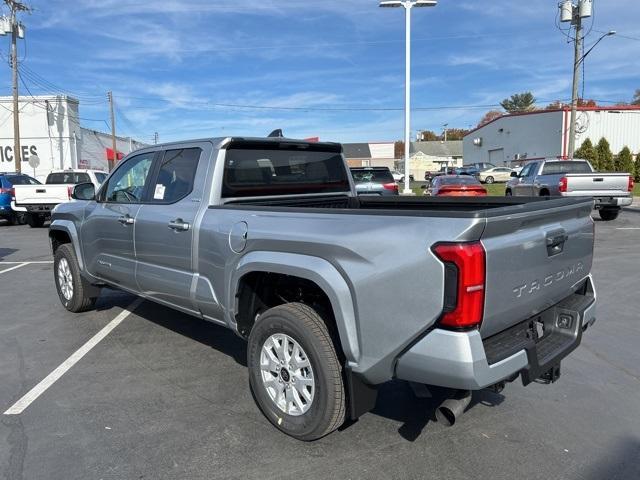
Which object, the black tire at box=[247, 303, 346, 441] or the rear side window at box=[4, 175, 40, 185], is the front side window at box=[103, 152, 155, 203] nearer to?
the black tire at box=[247, 303, 346, 441]

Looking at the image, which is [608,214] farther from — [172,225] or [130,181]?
[172,225]

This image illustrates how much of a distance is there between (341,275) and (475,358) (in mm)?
832

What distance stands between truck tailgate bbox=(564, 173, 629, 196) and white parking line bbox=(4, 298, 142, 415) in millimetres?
12054

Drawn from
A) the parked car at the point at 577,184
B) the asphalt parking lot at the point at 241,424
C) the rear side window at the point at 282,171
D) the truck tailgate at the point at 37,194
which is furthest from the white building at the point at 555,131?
the asphalt parking lot at the point at 241,424

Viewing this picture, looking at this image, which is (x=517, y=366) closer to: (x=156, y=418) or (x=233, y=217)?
(x=233, y=217)

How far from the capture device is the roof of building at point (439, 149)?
93500mm

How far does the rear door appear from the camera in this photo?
161 inches

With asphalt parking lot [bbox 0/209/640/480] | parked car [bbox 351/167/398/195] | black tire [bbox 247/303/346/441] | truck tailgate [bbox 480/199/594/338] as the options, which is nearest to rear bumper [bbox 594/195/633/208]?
parked car [bbox 351/167/398/195]

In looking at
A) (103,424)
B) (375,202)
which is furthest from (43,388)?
(375,202)

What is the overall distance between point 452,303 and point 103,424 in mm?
2535

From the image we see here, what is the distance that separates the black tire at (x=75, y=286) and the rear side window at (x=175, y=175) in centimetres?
208

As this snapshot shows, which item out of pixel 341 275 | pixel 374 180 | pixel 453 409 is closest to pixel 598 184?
pixel 374 180

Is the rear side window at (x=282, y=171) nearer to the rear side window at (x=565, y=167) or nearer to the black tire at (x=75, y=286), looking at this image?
the black tire at (x=75, y=286)

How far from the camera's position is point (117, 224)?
5.02m
